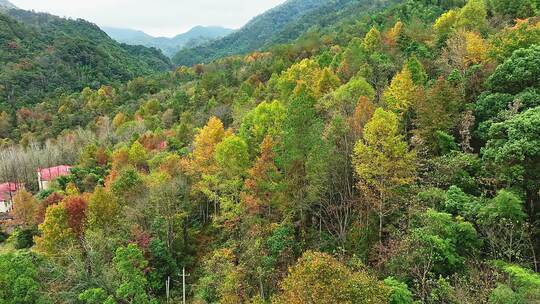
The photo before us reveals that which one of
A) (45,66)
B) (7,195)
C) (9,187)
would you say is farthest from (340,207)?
(45,66)

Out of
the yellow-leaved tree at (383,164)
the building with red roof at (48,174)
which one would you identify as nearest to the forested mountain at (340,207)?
the yellow-leaved tree at (383,164)

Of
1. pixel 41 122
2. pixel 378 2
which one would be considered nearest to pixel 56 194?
pixel 41 122

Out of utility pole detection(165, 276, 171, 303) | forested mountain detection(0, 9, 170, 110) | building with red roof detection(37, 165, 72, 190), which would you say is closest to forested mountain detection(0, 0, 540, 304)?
utility pole detection(165, 276, 171, 303)

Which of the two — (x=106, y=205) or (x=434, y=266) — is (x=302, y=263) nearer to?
(x=434, y=266)

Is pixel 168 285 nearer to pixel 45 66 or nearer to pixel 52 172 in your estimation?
pixel 52 172

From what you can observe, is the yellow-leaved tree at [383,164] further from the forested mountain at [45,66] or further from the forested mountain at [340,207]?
the forested mountain at [45,66]

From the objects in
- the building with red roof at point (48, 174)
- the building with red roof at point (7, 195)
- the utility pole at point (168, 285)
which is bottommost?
the building with red roof at point (7, 195)
